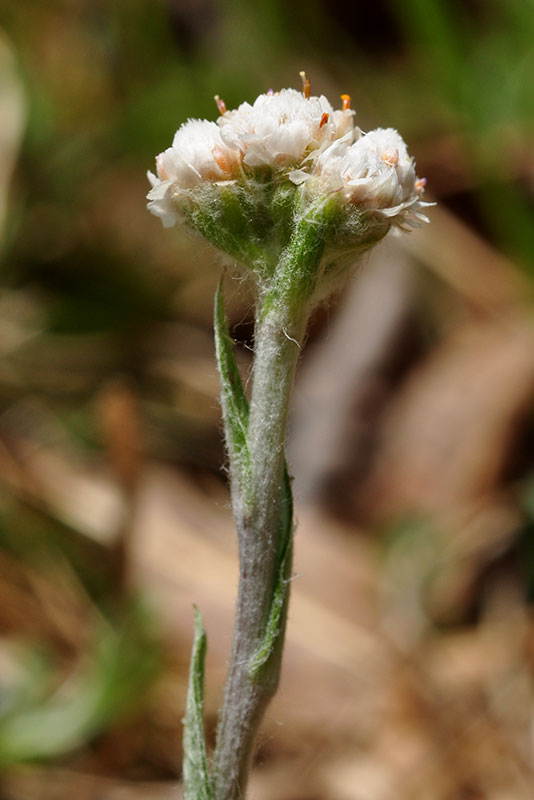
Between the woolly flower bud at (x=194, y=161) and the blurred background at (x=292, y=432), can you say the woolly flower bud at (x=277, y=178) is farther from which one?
the blurred background at (x=292, y=432)

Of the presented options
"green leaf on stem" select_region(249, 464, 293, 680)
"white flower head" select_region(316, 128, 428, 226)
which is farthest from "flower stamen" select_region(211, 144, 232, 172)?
"green leaf on stem" select_region(249, 464, 293, 680)

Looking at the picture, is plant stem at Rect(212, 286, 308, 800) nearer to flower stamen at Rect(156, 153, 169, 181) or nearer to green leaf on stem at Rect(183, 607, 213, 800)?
green leaf on stem at Rect(183, 607, 213, 800)

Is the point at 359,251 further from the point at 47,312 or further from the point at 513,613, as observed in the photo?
the point at 47,312

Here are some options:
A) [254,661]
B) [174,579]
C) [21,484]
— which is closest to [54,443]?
[21,484]

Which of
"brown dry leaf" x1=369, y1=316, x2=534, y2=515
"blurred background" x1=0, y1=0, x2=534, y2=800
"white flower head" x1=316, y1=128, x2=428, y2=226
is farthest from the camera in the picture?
"brown dry leaf" x1=369, y1=316, x2=534, y2=515

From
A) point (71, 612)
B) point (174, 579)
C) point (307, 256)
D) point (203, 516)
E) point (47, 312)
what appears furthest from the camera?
point (47, 312)

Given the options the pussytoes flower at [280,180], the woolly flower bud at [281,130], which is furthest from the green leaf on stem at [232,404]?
the woolly flower bud at [281,130]
